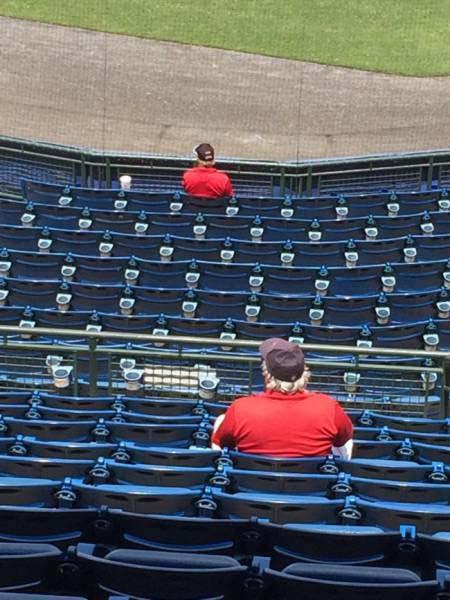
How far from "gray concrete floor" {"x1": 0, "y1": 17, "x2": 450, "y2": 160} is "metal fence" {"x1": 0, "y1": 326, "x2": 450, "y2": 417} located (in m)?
7.15

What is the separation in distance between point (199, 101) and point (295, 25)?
2.88 metres

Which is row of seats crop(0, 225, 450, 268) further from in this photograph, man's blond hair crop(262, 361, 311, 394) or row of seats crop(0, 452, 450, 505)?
row of seats crop(0, 452, 450, 505)

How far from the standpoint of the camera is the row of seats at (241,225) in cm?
1119

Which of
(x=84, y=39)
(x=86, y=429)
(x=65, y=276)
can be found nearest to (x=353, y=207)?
(x=65, y=276)

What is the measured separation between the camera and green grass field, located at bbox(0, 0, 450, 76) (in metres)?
18.3

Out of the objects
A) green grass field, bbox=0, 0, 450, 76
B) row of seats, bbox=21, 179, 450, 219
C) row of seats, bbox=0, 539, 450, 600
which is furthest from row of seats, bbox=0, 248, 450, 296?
green grass field, bbox=0, 0, 450, 76

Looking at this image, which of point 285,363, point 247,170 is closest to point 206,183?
point 247,170

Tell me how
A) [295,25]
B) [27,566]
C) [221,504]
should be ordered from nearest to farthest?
[27,566], [221,504], [295,25]

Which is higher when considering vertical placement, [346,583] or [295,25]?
[295,25]

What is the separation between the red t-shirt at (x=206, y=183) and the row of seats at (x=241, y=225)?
666mm

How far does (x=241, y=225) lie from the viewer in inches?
447

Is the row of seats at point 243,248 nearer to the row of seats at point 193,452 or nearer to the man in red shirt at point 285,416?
the row of seats at point 193,452

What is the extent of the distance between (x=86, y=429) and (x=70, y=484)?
124cm

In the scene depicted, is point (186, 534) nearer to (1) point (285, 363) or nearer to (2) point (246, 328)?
(1) point (285, 363)
